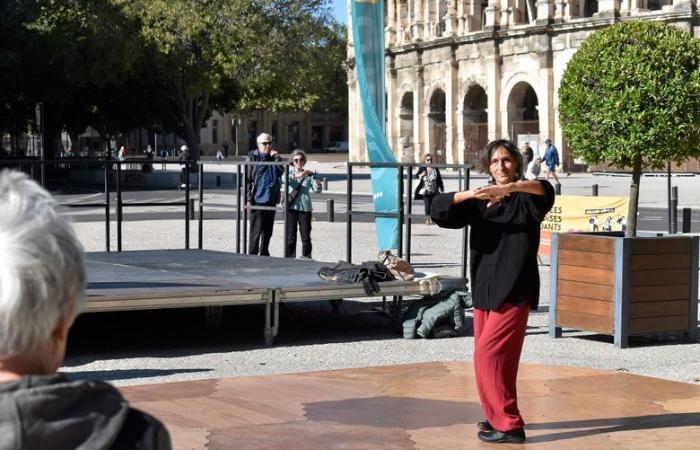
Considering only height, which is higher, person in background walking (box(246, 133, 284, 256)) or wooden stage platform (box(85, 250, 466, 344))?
person in background walking (box(246, 133, 284, 256))

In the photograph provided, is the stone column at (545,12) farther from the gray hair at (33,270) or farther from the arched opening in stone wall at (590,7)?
the gray hair at (33,270)

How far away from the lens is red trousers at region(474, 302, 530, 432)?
707cm

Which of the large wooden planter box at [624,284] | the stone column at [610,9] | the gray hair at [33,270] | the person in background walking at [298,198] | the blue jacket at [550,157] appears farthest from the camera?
the stone column at [610,9]

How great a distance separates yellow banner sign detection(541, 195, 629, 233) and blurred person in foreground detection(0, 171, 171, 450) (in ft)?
49.2

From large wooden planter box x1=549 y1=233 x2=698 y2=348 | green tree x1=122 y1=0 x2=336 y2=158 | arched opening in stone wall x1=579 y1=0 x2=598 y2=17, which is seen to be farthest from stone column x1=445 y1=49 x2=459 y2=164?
large wooden planter box x1=549 y1=233 x2=698 y2=348

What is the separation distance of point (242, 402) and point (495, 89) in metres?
52.3

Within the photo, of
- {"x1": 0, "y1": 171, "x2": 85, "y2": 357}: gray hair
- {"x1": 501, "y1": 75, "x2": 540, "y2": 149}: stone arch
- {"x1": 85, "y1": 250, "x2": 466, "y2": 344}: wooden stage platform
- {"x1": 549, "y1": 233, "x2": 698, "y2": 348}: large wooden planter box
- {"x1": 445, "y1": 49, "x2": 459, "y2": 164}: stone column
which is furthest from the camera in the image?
{"x1": 445, "y1": 49, "x2": 459, "y2": 164}: stone column

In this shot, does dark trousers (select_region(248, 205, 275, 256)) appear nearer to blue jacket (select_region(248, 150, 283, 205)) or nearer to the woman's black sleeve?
blue jacket (select_region(248, 150, 283, 205))

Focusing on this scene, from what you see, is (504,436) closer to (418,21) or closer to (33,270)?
(33,270)

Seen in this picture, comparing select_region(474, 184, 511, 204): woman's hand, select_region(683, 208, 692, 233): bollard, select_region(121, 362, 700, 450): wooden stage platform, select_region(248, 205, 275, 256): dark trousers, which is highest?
select_region(474, 184, 511, 204): woman's hand

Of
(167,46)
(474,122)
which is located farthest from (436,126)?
(167,46)

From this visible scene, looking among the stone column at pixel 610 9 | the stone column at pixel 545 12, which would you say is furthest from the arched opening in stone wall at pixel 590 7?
the stone column at pixel 610 9

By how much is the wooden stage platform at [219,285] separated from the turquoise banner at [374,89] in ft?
3.68

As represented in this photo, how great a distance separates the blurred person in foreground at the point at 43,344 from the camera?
7.06 ft
